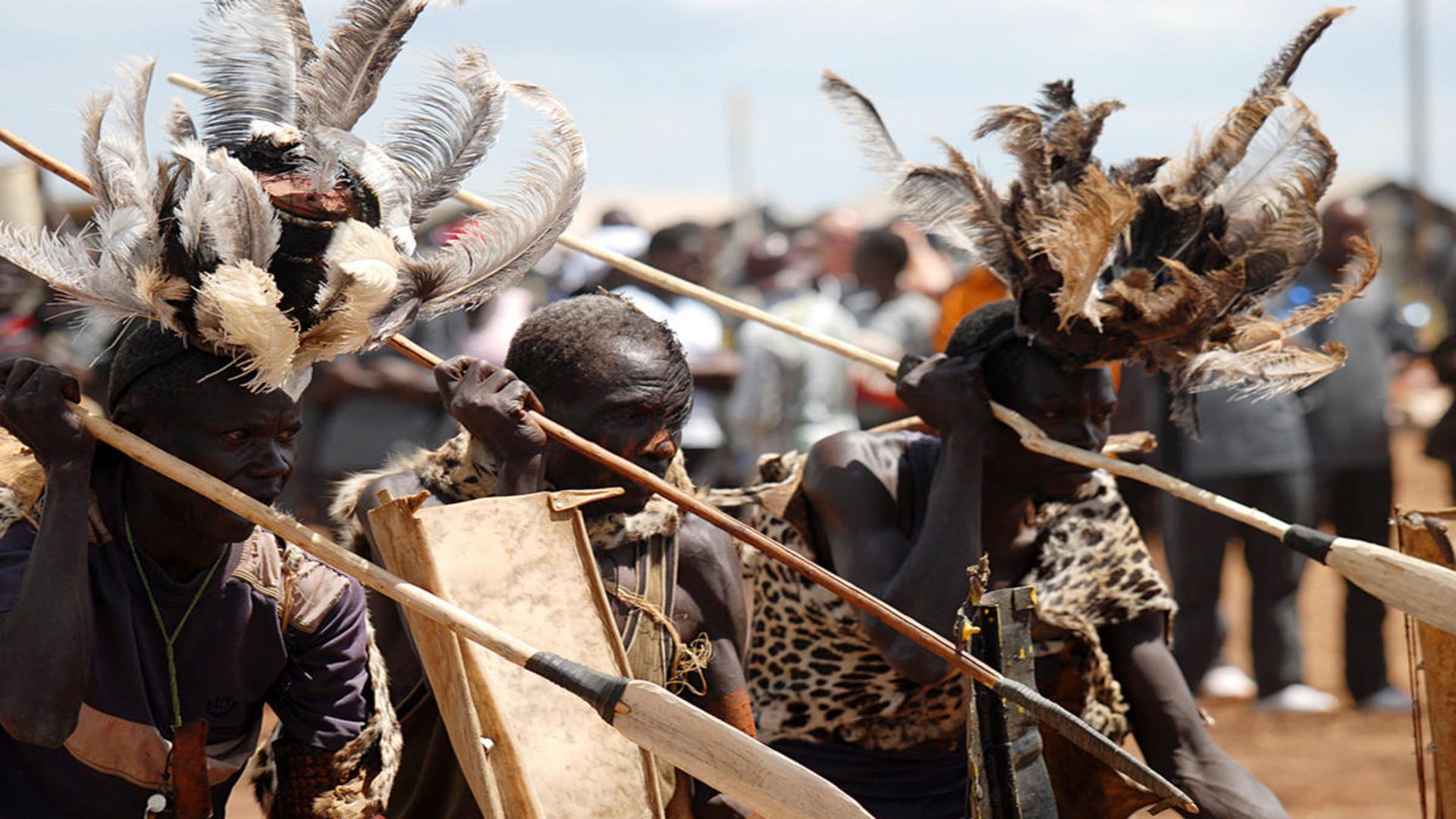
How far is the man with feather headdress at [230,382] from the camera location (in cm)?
278

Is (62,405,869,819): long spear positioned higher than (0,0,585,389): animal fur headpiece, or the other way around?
(0,0,585,389): animal fur headpiece

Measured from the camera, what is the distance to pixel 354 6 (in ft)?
10.4

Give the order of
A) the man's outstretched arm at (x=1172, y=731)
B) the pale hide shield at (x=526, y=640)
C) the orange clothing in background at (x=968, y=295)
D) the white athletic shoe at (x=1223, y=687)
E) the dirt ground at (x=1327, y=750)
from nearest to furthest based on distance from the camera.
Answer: the pale hide shield at (x=526, y=640) < the man's outstretched arm at (x=1172, y=731) < the dirt ground at (x=1327, y=750) < the orange clothing in background at (x=968, y=295) < the white athletic shoe at (x=1223, y=687)

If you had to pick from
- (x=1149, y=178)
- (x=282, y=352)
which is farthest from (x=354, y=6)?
(x=1149, y=178)

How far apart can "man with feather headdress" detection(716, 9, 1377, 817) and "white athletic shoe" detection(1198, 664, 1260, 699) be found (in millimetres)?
5413

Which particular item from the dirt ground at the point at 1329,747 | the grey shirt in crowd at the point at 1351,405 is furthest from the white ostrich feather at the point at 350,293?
the grey shirt in crowd at the point at 1351,405

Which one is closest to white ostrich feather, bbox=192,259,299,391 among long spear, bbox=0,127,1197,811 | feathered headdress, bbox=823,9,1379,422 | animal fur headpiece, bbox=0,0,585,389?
animal fur headpiece, bbox=0,0,585,389

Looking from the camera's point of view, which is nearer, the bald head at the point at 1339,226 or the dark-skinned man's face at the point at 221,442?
the dark-skinned man's face at the point at 221,442

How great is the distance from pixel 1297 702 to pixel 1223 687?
1.38 ft

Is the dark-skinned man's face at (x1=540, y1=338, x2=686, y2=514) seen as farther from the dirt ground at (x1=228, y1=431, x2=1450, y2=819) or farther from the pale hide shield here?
the dirt ground at (x1=228, y1=431, x2=1450, y2=819)

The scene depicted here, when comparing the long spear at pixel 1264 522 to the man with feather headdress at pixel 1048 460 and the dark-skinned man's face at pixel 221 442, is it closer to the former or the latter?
the man with feather headdress at pixel 1048 460

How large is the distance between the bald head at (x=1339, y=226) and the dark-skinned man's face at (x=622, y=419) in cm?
622

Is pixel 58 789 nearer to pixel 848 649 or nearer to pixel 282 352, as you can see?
pixel 282 352

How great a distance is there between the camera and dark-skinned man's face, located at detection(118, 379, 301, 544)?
290cm
